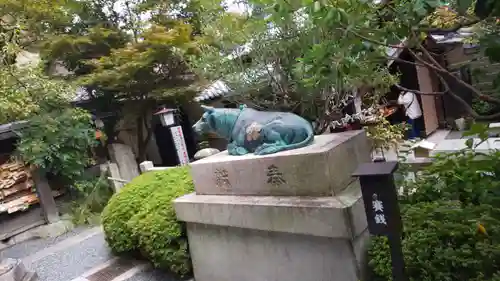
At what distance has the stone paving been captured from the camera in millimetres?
5832

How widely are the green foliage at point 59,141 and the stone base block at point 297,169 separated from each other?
653 cm

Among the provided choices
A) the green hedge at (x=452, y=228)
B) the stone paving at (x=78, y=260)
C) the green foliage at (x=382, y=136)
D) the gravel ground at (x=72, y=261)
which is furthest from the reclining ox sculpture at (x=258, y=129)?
the gravel ground at (x=72, y=261)

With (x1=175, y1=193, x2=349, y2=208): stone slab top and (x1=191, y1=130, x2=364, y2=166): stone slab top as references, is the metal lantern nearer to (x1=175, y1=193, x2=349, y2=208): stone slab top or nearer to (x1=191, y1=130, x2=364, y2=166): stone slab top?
(x1=175, y1=193, x2=349, y2=208): stone slab top

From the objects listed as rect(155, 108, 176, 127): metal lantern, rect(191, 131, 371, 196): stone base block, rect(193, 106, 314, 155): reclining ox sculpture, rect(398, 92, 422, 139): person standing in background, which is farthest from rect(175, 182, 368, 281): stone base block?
rect(398, 92, 422, 139): person standing in background

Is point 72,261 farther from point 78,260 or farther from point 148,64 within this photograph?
point 148,64

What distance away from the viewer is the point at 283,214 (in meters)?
3.87

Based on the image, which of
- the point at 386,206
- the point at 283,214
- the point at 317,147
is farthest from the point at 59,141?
the point at 386,206

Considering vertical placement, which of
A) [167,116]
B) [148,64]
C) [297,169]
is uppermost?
[148,64]

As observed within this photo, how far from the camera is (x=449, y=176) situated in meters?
3.80

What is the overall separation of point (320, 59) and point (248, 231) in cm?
277

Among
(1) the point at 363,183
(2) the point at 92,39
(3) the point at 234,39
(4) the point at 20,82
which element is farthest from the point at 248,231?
(2) the point at 92,39

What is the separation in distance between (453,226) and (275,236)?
198 centimetres

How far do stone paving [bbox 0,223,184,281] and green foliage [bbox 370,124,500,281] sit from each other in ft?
13.0

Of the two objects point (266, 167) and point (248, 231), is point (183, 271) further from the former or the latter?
point (266, 167)
